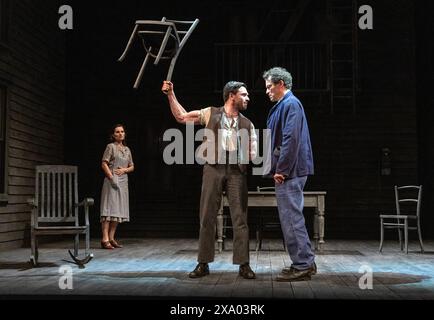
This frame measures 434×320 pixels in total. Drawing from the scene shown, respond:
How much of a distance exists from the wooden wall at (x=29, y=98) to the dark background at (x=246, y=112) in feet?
1.97

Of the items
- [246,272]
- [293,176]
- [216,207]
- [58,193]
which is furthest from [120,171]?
[293,176]

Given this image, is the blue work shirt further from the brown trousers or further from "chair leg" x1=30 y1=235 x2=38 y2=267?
"chair leg" x1=30 y1=235 x2=38 y2=267

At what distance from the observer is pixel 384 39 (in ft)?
34.7

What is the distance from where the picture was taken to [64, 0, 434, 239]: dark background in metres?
10.5

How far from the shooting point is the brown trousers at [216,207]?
5000mm

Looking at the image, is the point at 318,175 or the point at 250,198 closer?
the point at 250,198

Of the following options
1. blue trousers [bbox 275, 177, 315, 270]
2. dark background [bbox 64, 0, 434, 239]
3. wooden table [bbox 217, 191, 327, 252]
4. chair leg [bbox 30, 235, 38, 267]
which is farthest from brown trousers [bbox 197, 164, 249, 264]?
dark background [bbox 64, 0, 434, 239]

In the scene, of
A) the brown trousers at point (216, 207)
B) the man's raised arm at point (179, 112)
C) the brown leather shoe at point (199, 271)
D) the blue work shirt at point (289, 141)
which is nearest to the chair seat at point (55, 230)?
the brown leather shoe at point (199, 271)

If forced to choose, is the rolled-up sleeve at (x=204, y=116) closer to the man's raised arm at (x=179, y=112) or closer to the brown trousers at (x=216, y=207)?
the man's raised arm at (x=179, y=112)

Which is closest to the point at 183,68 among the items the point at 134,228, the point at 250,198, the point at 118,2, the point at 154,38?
the point at 118,2

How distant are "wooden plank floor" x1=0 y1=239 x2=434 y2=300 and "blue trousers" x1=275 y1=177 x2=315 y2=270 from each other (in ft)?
0.69

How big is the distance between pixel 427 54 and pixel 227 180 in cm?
753

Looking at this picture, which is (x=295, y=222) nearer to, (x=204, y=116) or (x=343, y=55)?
(x=204, y=116)
